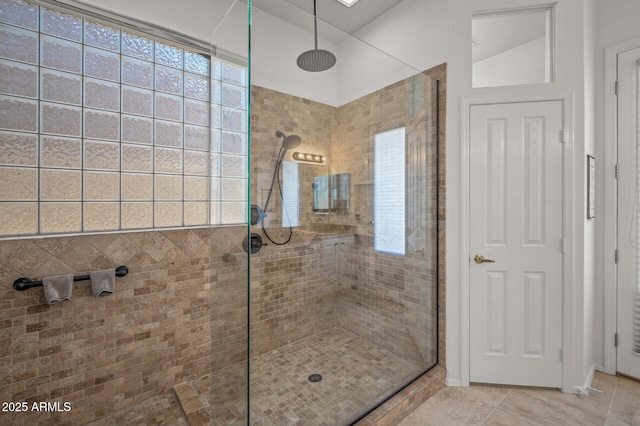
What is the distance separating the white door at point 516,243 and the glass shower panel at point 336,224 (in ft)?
1.04

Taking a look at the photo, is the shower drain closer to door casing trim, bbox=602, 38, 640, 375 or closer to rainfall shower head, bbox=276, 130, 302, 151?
rainfall shower head, bbox=276, 130, 302, 151

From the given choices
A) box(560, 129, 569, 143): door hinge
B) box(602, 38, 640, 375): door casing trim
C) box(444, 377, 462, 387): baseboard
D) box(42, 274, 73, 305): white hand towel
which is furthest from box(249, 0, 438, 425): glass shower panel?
box(602, 38, 640, 375): door casing trim

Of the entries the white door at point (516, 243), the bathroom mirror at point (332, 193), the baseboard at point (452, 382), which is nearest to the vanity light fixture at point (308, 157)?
the bathroom mirror at point (332, 193)

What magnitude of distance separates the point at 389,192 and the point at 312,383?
1338mm

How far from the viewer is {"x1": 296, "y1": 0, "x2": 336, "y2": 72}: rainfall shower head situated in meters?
1.74

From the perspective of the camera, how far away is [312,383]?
1662 mm

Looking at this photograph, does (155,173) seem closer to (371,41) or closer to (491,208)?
(371,41)

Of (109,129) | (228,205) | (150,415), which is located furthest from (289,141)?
(150,415)

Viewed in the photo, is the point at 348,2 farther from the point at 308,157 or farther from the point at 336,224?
the point at 336,224

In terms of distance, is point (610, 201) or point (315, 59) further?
point (610, 201)

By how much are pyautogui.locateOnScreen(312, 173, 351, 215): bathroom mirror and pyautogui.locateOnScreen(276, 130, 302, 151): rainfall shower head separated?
239 millimetres

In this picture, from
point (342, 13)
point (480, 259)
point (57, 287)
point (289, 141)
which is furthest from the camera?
point (342, 13)

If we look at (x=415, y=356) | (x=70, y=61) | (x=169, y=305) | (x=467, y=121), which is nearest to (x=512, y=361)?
(x=415, y=356)

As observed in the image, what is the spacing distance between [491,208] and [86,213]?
275 centimetres
